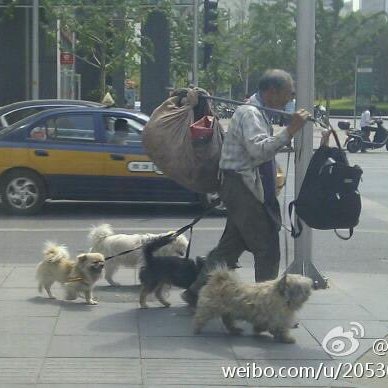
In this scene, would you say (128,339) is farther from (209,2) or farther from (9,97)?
(9,97)

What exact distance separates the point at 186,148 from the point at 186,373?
2144 millimetres

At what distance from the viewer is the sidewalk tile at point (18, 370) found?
6.36 metres

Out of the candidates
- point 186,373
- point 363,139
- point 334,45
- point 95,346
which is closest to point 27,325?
point 95,346

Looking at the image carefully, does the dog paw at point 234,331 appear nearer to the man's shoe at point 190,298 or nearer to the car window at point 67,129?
the man's shoe at point 190,298

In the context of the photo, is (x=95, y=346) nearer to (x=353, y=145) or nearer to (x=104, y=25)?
(x=104, y=25)

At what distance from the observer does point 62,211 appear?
51.8 ft

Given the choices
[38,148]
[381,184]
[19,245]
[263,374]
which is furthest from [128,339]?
[381,184]

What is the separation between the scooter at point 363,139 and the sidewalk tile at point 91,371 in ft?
90.1

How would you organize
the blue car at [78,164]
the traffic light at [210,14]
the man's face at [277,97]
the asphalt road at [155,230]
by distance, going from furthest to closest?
the traffic light at [210,14] → the blue car at [78,164] → the asphalt road at [155,230] → the man's face at [277,97]

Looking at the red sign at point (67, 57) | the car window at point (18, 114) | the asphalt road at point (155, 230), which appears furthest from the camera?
the red sign at point (67, 57)

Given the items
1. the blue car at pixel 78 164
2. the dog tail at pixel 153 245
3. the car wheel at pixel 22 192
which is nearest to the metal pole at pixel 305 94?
the dog tail at pixel 153 245

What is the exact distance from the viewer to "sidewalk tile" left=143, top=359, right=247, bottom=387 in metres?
6.41

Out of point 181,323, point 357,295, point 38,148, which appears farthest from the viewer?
point 38,148

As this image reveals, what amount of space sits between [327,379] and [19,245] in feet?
21.4
